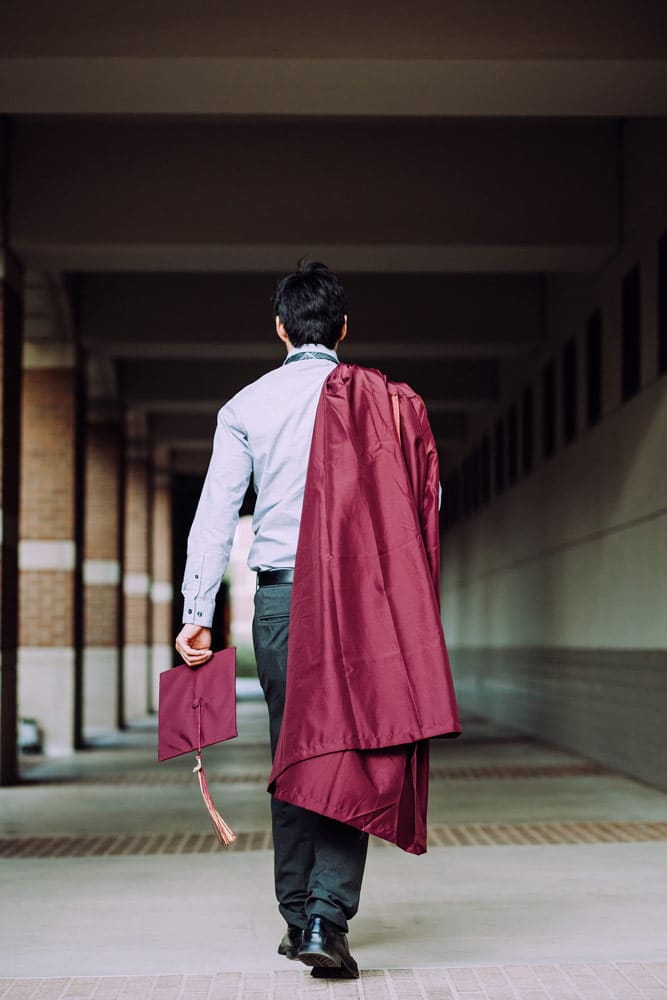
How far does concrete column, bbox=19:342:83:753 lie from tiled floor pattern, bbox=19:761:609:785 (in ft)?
6.66

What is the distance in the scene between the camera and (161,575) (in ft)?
80.1

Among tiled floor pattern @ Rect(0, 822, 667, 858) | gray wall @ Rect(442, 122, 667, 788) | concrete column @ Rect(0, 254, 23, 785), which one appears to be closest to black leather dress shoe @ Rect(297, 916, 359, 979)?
tiled floor pattern @ Rect(0, 822, 667, 858)

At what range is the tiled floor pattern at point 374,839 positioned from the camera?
6.67 m

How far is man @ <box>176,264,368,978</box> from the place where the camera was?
365cm

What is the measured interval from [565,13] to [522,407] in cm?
802

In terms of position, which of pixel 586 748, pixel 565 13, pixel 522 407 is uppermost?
pixel 565 13

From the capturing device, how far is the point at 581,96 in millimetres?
7777

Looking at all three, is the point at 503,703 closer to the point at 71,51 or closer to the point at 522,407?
the point at 522,407

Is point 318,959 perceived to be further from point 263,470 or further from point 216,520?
point 263,470

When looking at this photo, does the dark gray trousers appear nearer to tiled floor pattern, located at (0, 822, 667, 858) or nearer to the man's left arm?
the man's left arm

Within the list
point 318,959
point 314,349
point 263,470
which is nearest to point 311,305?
point 314,349

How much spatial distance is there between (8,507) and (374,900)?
580 centimetres

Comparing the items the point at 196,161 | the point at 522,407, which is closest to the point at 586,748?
the point at 522,407

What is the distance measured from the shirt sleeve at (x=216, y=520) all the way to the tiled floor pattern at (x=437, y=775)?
6.37 meters
